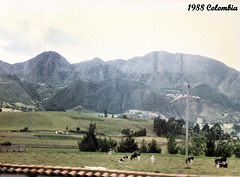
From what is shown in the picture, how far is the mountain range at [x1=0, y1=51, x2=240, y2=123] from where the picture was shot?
9.71m

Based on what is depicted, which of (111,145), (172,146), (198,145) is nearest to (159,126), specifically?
(172,146)

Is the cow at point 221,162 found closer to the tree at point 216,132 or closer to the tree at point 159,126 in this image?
the tree at point 216,132

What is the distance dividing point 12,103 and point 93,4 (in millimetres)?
4461

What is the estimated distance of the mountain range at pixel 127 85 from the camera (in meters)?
9.71

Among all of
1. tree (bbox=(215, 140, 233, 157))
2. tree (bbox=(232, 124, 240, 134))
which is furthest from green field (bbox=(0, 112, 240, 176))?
tree (bbox=(232, 124, 240, 134))

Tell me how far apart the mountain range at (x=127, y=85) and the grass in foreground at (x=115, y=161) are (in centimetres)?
178

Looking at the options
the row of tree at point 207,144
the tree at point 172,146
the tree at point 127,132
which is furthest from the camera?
the tree at point 127,132

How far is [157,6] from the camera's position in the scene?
8.55m

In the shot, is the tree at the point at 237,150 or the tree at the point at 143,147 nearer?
the tree at the point at 237,150

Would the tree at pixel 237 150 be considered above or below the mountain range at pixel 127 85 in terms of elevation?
below

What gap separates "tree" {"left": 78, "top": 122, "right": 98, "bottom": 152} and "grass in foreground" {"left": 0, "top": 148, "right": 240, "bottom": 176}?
25 centimetres

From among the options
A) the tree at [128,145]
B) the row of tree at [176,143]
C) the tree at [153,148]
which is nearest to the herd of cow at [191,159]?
the row of tree at [176,143]

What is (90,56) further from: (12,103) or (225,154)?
(225,154)

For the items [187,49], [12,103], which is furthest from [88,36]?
[12,103]
